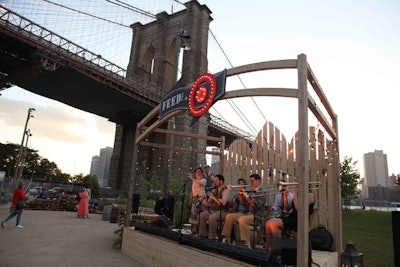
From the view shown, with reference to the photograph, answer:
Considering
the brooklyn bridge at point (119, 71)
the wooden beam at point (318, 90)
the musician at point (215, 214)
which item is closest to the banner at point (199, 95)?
the wooden beam at point (318, 90)

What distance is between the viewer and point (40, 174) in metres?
69.5

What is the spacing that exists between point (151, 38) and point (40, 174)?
159ft

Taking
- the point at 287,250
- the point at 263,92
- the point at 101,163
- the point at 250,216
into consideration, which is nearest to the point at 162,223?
the point at 250,216

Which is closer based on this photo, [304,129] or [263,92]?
[304,129]

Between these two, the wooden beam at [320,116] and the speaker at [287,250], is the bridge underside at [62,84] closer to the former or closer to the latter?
the wooden beam at [320,116]

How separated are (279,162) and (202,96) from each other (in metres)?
2.59

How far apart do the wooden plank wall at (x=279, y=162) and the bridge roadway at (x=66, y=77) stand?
19159 millimetres

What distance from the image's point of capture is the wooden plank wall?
17.0 ft

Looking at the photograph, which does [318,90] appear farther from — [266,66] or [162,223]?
[162,223]

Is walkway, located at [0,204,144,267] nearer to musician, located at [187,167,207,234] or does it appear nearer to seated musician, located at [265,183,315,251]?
musician, located at [187,167,207,234]

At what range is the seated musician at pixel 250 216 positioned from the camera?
472 centimetres

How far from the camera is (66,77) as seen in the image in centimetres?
2553

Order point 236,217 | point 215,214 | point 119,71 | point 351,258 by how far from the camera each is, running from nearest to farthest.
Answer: point 351,258 < point 236,217 < point 215,214 < point 119,71

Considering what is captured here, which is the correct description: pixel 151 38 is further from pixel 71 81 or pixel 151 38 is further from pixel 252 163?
pixel 252 163
